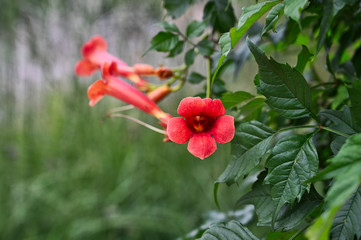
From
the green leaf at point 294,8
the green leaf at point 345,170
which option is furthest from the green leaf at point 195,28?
the green leaf at point 345,170

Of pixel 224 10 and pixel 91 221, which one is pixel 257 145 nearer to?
pixel 224 10

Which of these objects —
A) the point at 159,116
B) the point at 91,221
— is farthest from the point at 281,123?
the point at 91,221

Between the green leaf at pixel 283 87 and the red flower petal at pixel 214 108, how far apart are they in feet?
0.17

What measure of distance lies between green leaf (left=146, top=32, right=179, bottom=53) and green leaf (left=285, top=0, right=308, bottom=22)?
253mm

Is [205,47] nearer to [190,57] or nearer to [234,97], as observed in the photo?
[190,57]

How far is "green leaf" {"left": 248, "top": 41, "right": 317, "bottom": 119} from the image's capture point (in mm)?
370

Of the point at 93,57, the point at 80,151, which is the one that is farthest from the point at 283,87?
the point at 80,151

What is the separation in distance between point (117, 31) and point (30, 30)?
0.64m

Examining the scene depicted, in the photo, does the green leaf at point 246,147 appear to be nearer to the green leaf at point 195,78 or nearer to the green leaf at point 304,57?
the green leaf at point 304,57

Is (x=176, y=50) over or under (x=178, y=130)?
over

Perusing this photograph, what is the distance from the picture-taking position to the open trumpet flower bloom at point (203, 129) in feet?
1.33

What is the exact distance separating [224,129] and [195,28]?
235 millimetres

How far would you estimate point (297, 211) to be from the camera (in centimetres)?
38

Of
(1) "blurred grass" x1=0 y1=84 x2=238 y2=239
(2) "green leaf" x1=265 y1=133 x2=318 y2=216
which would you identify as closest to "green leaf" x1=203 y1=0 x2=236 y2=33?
(2) "green leaf" x1=265 y1=133 x2=318 y2=216
